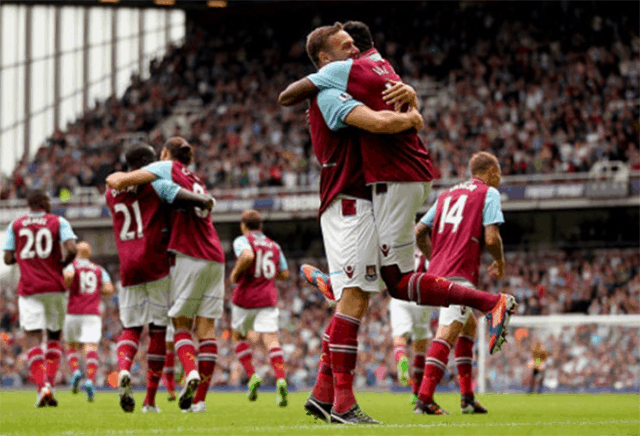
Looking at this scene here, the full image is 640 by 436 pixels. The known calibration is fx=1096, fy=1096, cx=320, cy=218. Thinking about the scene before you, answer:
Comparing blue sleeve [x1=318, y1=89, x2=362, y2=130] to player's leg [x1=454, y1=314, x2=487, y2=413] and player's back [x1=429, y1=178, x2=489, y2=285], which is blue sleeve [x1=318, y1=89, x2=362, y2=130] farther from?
player's leg [x1=454, y1=314, x2=487, y2=413]

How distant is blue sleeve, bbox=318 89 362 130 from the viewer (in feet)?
20.0

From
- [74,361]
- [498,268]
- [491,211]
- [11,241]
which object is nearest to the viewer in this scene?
[498,268]

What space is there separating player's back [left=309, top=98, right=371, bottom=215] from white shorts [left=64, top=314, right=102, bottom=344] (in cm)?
990

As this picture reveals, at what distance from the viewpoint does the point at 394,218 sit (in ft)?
20.2

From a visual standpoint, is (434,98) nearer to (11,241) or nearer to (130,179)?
(11,241)

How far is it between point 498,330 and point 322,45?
1.93 metres

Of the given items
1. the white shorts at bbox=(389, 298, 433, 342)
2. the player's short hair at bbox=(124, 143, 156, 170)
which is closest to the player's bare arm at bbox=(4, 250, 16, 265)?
the player's short hair at bbox=(124, 143, 156, 170)

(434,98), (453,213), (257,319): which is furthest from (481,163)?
(434,98)

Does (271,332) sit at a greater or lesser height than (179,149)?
lesser

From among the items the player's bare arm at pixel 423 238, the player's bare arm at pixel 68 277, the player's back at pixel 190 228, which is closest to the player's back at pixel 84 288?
the player's bare arm at pixel 68 277

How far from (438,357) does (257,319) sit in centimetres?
490

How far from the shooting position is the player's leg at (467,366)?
343 inches

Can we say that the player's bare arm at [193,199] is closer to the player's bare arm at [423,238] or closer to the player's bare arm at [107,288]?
the player's bare arm at [423,238]

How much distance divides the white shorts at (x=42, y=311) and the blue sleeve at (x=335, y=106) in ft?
19.8
